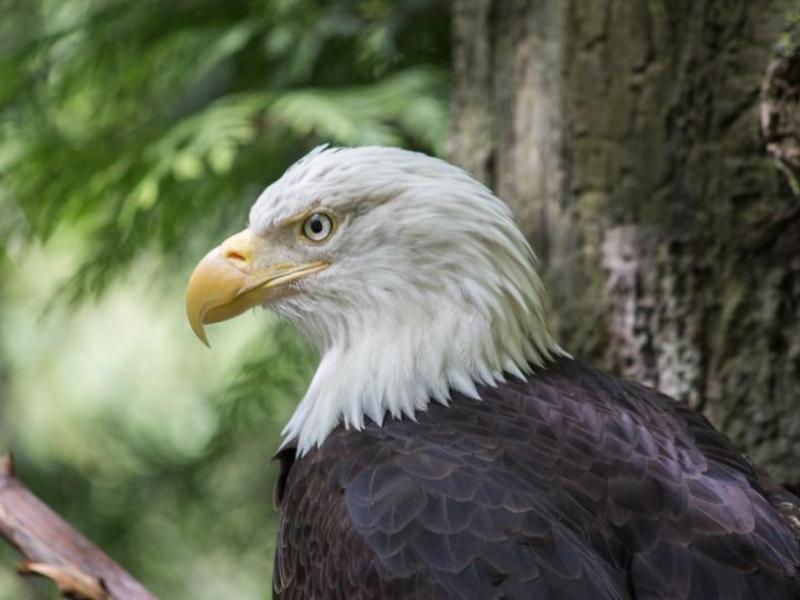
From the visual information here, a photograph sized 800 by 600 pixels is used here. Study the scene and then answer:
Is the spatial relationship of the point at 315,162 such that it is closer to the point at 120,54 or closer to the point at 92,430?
the point at 120,54

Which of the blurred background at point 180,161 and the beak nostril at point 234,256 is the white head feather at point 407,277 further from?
the blurred background at point 180,161

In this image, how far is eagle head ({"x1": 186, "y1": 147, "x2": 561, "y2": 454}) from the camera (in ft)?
10.8

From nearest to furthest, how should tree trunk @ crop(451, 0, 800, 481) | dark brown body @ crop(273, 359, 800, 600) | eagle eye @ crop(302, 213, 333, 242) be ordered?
dark brown body @ crop(273, 359, 800, 600) → eagle eye @ crop(302, 213, 333, 242) → tree trunk @ crop(451, 0, 800, 481)

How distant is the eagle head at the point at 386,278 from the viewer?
3.30 m

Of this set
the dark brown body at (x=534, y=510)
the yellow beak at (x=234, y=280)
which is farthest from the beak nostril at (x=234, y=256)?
the dark brown body at (x=534, y=510)

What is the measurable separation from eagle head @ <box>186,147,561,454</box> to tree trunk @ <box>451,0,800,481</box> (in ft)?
2.29

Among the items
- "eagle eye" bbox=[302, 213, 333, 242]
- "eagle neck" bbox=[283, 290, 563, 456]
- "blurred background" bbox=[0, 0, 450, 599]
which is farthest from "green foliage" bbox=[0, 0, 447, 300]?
"eagle neck" bbox=[283, 290, 563, 456]

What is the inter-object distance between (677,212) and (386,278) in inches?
44.0

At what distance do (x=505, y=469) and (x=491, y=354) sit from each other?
0.50 meters

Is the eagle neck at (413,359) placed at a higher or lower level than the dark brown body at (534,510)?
higher

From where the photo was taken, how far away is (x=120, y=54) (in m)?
5.25

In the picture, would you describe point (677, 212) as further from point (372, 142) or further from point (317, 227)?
point (317, 227)

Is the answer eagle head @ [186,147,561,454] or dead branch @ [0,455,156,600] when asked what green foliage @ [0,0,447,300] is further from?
dead branch @ [0,455,156,600]

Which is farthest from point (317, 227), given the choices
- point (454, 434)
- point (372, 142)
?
point (372, 142)
